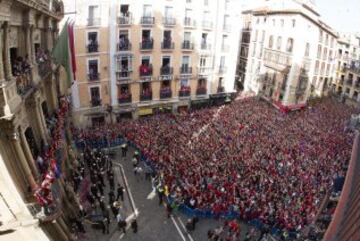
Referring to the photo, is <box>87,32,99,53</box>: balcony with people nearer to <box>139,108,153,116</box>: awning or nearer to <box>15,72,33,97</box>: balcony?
<box>139,108,153,116</box>: awning

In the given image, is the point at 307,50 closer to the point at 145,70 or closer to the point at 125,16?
the point at 145,70

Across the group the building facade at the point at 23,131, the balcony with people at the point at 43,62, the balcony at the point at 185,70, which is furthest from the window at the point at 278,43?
the building facade at the point at 23,131

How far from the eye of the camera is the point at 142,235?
1717 centimetres

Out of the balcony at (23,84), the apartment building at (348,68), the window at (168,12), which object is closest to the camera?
the balcony at (23,84)

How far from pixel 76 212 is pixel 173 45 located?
71.8ft

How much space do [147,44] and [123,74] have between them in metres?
4.08

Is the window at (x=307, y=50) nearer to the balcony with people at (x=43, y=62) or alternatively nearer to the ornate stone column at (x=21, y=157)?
the balcony with people at (x=43, y=62)

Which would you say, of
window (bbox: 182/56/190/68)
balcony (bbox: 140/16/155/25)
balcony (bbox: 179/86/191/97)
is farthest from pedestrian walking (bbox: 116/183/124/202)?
window (bbox: 182/56/190/68)

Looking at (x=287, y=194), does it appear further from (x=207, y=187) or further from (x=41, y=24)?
(x=41, y=24)

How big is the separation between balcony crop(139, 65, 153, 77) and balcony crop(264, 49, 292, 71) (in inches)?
724

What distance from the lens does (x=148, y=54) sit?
32.4 m

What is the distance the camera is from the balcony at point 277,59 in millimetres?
39247

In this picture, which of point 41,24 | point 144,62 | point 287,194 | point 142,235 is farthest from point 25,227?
point 144,62

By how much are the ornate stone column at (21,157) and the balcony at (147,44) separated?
2096cm
